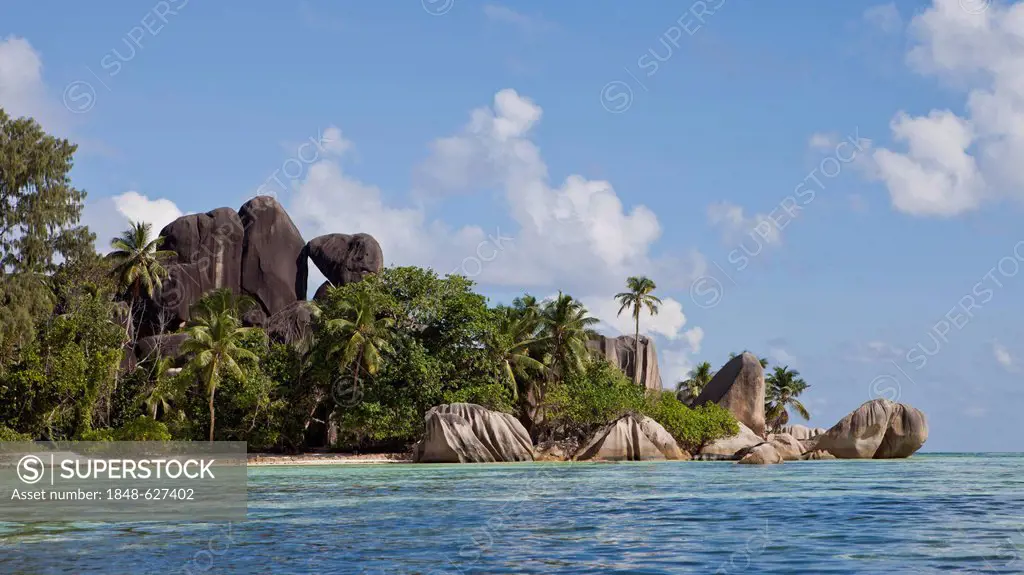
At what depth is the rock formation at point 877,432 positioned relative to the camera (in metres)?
40.8

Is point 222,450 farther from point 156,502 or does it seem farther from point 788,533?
point 788,533

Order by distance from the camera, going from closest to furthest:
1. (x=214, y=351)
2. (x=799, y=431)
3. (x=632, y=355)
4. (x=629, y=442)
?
(x=214, y=351), (x=629, y=442), (x=632, y=355), (x=799, y=431)

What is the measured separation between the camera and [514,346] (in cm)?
4559

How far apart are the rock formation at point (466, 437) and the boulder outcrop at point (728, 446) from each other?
1026cm

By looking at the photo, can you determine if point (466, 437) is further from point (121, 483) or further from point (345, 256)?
point (345, 256)

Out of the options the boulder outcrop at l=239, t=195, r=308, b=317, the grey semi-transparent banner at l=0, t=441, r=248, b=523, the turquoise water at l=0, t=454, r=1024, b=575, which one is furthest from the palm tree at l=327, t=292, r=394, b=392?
the turquoise water at l=0, t=454, r=1024, b=575

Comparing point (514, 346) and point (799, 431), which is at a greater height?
point (514, 346)

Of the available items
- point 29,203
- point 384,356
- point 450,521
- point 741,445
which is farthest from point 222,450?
point 450,521

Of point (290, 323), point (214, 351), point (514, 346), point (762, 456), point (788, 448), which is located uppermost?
point (290, 323)

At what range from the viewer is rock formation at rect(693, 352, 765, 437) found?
51781 mm

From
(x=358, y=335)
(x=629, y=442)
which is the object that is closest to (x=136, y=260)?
(x=358, y=335)

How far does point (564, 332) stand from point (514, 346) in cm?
353

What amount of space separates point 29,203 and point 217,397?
12902 mm

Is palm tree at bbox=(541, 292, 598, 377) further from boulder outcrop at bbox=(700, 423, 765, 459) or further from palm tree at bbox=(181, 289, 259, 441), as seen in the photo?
palm tree at bbox=(181, 289, 259, 441)
